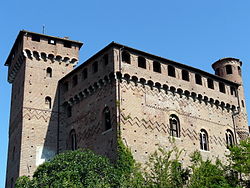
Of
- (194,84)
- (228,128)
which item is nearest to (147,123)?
(194,84)

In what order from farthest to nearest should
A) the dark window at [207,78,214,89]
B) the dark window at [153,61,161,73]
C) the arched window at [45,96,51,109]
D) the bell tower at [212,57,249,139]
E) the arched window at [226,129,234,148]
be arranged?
the bell tower at [212,57,249,139]
the dark window at [207,78,214,89]
the arched window at [226,129,234,148]
the arched window at [45,96,51,109]
the dark window at [153,61,161,73]

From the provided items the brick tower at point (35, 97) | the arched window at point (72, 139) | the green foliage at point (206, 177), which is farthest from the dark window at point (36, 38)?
the green foliage at point (206, 177)

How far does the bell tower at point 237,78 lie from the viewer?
88.1ft

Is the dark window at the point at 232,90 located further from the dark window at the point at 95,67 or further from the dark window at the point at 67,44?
the dark window at the point at 67,44

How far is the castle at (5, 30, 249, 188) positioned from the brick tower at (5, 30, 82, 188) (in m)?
0.06

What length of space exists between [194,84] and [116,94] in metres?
5.81

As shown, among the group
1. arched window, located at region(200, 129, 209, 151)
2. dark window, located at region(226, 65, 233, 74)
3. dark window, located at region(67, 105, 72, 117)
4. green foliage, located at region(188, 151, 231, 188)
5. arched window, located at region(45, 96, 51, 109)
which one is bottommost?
green foliage, located at region(188, 151, 231, 188)

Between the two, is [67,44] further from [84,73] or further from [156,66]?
[156,66]

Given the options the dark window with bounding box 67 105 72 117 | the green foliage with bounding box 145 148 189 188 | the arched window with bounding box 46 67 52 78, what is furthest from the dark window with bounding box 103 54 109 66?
the green foliage with bounding box 145 148 189 188

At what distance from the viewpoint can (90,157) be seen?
19188mm

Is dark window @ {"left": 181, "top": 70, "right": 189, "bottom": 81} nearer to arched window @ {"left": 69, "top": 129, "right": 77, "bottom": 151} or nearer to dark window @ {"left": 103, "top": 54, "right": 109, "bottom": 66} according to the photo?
dark window @ {"left": 103, "top": 54, "right": 109, "bottom": 66}

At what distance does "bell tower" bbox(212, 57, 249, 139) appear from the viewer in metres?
26.9

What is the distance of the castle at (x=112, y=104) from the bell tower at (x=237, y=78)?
2.5 inches

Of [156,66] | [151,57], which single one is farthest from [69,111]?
[151,57]
